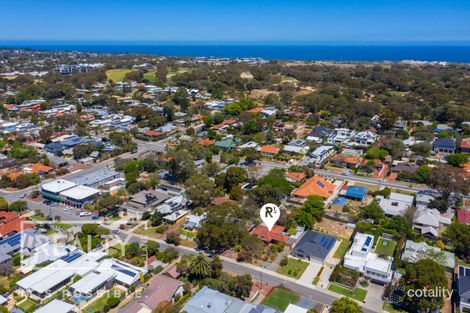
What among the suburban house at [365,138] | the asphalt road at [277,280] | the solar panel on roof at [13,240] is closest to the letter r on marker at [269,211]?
the asphalt road at [277,280]

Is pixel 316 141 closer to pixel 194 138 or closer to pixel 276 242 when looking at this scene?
pixel 194 138

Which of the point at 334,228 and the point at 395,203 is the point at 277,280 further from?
the point at 395,203

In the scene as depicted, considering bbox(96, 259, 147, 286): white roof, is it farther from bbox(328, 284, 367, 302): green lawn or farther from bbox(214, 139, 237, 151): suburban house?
bbox(214, 139, 237, 151): suburban house

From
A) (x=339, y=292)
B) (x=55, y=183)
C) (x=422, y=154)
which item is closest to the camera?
(x=339, y=292)

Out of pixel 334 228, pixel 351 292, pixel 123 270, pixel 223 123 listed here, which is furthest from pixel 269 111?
pixel 123 270

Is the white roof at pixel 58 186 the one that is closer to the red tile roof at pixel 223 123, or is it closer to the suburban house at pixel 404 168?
the red tile roof at pixel 223 123

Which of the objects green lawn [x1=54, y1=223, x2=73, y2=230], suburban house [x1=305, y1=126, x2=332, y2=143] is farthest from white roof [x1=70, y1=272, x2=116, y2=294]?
suburban house [x1=305, y1=126, x2=332, y2=143]

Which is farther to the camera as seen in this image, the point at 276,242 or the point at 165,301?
the point at 276,242

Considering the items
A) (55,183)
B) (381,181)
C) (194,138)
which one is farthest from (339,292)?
(194,138)
